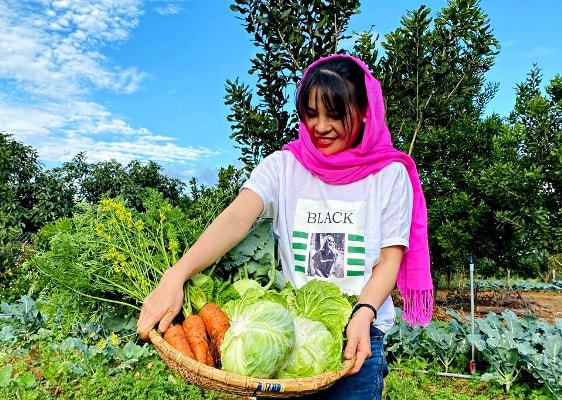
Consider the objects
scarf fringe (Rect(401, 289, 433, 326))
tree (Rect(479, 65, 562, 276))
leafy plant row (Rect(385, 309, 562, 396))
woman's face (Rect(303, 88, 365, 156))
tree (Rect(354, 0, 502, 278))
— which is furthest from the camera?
tree (Rect(479, 65, 562, 276))

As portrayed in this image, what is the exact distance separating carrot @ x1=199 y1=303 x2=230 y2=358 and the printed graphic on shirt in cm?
38

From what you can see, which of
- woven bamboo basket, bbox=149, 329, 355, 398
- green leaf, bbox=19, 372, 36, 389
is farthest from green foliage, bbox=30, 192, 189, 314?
green leaf, bbox=19, 372, 36, 389

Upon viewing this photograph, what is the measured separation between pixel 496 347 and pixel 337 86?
13.5ft

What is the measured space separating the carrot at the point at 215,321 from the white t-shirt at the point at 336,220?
1.15 feet

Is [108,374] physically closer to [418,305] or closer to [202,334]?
[418,305]

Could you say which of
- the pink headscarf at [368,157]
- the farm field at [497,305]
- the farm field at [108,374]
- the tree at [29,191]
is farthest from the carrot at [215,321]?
the tree at [29,191]

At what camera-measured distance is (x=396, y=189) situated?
6.42 feet

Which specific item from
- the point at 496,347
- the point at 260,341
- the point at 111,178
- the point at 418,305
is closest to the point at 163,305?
the point at 260,341

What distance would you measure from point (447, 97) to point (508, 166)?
1.90 meters

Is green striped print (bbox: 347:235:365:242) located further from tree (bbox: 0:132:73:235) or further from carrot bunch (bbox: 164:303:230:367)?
tree (bbox: 0:132:73:235)

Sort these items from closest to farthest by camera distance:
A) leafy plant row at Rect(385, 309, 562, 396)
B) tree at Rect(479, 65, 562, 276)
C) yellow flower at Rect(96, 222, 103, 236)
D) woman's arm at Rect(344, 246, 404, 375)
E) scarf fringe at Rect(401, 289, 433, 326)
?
woman's arm at Rect(344, 246, 404, 375) < scarf fringe at Rect(401, 289, 433, 326) < yellow flower at Rect(96, 222, 103, 236) < leafy plant row at Rect(385, 309, 562, 396) < tree at Rect(479, 65, 562, 276)

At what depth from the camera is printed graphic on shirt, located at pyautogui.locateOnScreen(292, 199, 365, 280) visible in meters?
1.94

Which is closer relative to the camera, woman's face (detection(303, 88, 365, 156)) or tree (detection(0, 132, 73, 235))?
woman's face (detection(303, 88, 365, 156))

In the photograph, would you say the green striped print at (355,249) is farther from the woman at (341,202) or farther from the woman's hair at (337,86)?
the woman's hair at (337,86)
